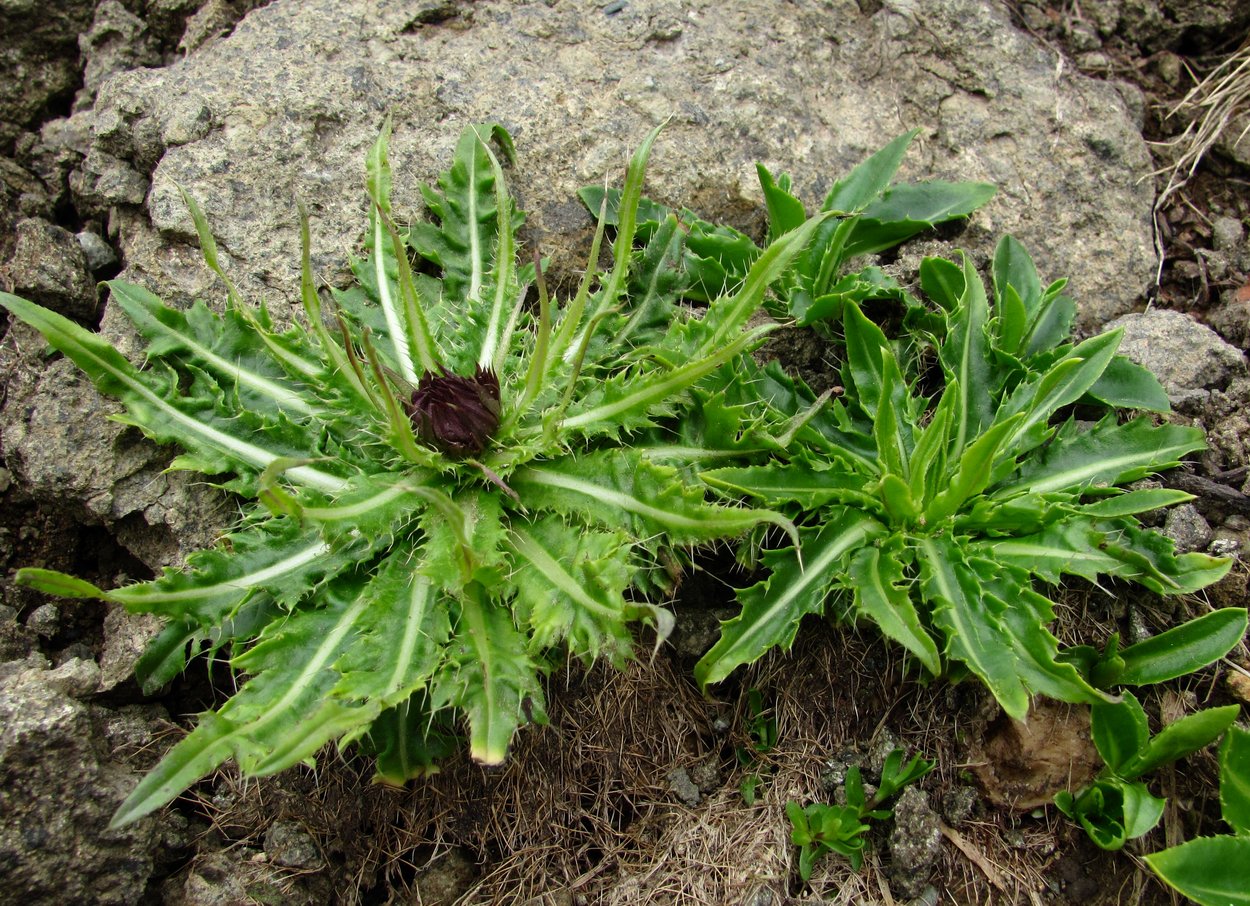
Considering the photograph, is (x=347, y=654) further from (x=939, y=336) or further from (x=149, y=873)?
(x=939, y=336)

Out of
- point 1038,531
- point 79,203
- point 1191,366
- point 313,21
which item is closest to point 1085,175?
point 1191,366

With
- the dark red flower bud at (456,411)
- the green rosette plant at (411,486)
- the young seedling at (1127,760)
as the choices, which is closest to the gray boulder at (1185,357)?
the young seedling at (1127,760)

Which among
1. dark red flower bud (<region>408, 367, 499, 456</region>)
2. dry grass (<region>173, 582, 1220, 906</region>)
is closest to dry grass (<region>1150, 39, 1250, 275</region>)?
dry grass (<region>173, 582, 1220, 906</region>)

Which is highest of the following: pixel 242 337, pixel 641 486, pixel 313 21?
pixel 313 21

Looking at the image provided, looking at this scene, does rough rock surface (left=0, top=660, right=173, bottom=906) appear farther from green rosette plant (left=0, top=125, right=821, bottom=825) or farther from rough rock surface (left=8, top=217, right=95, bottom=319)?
rough rock surface (left=8, top=217, right=95, bottom=319)

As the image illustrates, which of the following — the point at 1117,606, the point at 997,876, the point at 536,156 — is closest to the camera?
the point at 997,876

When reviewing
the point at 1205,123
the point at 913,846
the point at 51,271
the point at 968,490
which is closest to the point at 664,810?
the point at 913,846
